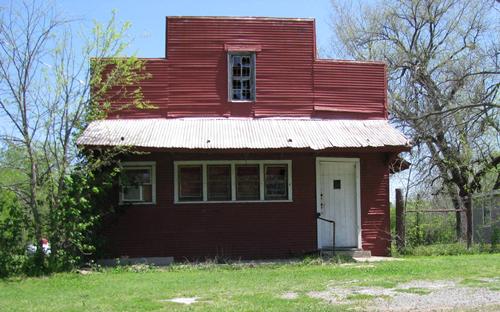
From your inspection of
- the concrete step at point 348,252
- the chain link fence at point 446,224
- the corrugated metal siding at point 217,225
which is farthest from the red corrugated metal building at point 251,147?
the chain link fence at point 446,224

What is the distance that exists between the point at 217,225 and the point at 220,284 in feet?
15.6

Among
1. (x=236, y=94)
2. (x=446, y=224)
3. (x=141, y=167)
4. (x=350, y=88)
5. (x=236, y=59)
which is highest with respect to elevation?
(x=236, y=59)

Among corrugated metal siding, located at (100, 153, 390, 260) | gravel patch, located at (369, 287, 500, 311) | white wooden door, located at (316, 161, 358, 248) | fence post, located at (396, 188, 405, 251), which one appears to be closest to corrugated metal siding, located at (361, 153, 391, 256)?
white wooden door, located at (316, 161, 358, 248)

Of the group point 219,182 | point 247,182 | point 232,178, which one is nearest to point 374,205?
point 247,182

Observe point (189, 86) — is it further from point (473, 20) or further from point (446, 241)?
point (473, 20)

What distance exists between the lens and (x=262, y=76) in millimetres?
17422

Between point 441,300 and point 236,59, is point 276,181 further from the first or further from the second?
point 441,300

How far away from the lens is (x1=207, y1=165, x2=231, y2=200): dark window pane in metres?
16.4

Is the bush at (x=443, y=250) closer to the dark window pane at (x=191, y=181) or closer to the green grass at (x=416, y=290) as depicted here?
the dark window pane at (x=191, y=181)

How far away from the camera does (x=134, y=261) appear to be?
610 inches

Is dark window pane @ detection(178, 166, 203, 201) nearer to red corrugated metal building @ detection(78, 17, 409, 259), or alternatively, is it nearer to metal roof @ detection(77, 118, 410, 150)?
red corrugated metal building @ detection(78, 17, 409, 259)

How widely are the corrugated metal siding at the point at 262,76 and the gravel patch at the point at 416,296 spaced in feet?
24.5

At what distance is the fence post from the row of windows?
344 centimetres

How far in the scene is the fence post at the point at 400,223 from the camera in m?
17.6
